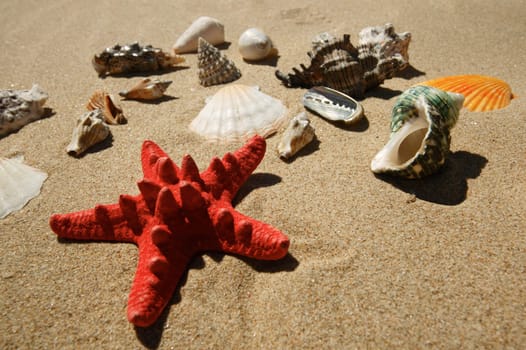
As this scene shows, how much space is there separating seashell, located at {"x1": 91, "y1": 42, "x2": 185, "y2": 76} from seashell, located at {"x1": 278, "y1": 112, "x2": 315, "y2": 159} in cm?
250

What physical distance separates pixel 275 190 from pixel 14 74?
4.39m

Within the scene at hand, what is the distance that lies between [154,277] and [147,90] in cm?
268

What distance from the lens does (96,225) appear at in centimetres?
235

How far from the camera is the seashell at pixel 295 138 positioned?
3.10m

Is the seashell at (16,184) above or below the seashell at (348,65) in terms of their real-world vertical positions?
below

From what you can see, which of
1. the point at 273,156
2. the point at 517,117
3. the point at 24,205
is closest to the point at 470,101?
the point at 517,117

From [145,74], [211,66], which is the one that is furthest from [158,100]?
[145,74]

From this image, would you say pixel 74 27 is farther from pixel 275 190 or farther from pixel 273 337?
pixel 273 337

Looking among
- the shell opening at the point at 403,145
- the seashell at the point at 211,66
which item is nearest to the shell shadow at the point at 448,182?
the shell opening at the point at 403,145

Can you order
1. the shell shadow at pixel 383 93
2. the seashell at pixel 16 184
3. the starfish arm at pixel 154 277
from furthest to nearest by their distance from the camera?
the shell shadow at pixel 383 93 < the seashell at pixel 16 184 < the starfish arm at pixel 154 277

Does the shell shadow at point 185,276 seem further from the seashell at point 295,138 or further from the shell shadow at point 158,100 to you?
the shell shadow at point 158,100

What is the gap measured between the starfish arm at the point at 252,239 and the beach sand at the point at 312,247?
0.13 m

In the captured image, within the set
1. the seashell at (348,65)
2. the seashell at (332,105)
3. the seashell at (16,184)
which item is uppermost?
the seashell at (348,65)

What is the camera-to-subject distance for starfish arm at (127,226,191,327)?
1.84 metres
